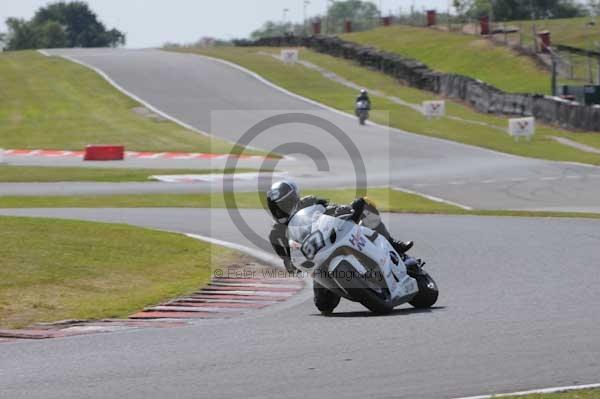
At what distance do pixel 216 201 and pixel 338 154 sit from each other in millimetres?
13807

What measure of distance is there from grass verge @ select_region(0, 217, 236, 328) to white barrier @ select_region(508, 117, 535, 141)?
25.8 m

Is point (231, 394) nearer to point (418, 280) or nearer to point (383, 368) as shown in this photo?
point (383, 368)

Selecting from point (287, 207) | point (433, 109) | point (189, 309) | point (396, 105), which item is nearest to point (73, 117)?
point (396, 105)

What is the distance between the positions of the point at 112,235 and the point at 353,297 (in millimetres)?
7342

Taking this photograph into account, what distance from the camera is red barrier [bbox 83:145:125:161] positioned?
38938mm

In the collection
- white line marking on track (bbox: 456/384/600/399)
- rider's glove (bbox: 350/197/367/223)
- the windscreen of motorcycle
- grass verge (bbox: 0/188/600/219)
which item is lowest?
grass verge (bbox: 0/188/600/219)

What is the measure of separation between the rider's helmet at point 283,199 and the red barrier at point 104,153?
28713mm

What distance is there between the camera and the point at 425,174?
3384 cm

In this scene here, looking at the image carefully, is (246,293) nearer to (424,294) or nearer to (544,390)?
(424,294)

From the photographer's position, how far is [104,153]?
3906cm

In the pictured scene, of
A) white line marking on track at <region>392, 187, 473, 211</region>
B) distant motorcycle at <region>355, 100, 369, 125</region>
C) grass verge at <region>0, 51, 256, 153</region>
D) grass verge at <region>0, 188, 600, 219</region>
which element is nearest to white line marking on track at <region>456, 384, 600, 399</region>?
grass verge at <region>0, 188, 600, 219</region>

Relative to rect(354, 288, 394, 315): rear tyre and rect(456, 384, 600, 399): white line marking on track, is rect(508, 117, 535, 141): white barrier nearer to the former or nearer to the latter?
rect(354, 288, 394, 315): rear tyre

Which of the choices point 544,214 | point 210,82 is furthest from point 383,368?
point 210,82

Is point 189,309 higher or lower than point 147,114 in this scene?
higher
